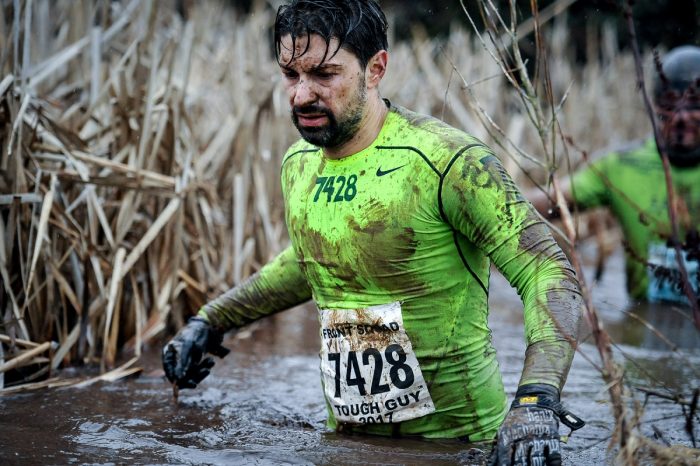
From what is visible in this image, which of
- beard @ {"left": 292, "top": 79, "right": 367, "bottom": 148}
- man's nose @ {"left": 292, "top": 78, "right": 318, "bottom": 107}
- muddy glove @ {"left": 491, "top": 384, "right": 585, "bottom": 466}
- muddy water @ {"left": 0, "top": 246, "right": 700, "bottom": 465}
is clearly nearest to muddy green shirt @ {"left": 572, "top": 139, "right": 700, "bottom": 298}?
muddy water @ {"left": 0, "top": 246, "right": 700, "bottom": 465}

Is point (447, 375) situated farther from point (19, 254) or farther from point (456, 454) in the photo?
point (19, 254)

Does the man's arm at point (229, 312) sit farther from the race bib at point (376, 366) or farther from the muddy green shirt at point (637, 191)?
the muddy green shirt at point (637, 191)

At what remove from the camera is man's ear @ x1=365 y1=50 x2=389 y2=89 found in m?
3.00

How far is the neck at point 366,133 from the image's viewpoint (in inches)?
118

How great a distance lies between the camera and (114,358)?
4426 millimetres

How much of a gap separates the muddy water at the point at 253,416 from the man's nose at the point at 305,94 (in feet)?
3.59

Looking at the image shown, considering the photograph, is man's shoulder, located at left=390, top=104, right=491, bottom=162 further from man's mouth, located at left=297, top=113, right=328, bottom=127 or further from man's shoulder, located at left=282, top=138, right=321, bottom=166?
man's shoulder, located at left=282, top=138, right=321, bottom=166

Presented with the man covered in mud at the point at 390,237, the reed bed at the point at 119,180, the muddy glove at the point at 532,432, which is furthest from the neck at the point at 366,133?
the muddy glove at the point at 532,432

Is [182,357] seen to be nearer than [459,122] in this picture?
Yes

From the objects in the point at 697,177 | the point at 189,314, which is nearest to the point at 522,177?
the point at 697,177

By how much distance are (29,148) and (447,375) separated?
90.6 inches

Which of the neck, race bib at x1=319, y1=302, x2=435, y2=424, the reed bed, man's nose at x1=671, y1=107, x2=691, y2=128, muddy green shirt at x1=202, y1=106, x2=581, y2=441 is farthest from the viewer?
man's nose at x1=671, y1=107, x2=691, y2=128

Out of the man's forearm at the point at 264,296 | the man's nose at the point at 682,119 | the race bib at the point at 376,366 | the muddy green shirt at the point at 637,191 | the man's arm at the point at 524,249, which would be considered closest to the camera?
the man's arm at the point at 524,249

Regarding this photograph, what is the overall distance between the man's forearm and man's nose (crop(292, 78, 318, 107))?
682mm
